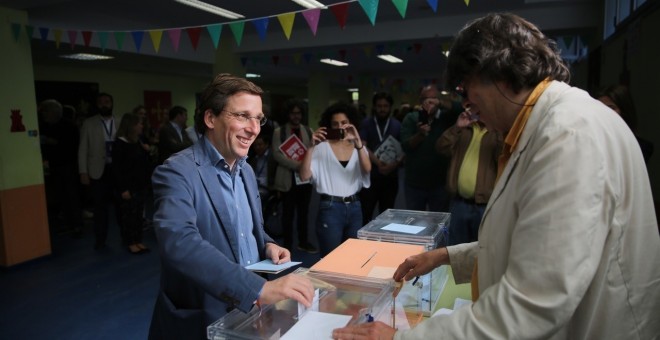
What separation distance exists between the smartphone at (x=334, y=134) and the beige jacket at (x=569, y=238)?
2.20 metres

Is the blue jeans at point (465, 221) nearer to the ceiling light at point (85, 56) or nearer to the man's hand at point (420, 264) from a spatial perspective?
the man's hand at point (420, 264)

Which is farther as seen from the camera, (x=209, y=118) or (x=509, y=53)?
(x=209, y=118)

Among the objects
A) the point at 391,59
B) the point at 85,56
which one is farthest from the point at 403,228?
the point at 391,59

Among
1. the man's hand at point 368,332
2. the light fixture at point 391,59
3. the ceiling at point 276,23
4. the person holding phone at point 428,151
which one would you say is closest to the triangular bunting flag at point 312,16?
the ceiling at point 276,23

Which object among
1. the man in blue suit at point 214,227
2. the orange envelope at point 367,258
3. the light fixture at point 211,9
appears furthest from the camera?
the light fixture at point 211,9

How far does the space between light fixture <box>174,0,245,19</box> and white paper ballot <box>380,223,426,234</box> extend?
453 centimetres

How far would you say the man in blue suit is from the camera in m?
1.04

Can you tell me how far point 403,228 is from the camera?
1.78m

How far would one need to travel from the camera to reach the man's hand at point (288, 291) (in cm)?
101

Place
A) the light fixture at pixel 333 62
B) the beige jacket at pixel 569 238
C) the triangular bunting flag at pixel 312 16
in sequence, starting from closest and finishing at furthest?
1. the beige jacket at pixel 569 238
2. the triangular bunting flag at pixel 312 16
3. the light fixture at pixel 333 62

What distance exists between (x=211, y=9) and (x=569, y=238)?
18.8 feet

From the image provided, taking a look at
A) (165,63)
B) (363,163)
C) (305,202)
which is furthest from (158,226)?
(165,63)

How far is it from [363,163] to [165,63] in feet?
24.5

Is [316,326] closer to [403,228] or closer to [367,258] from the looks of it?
[367,258]
